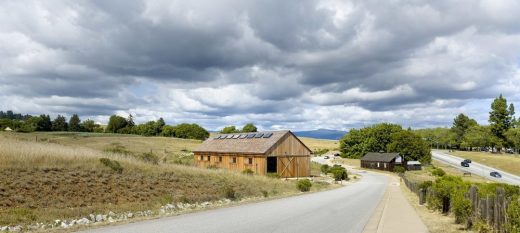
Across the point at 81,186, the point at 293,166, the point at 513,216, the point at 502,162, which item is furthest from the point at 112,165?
the point at 502,162

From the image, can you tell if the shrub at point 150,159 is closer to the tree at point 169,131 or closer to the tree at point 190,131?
the tree at point 190,131

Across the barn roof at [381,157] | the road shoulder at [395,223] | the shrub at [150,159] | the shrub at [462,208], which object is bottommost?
the barn roof at [381,157]

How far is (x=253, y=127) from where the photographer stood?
156375 millimetres

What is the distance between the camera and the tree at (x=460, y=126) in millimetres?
172500

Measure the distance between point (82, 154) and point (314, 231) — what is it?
18.2m

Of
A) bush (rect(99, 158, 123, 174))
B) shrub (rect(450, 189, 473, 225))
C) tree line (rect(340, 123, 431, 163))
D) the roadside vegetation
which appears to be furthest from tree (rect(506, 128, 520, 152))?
bush (rect(99, 158, 123, 174))

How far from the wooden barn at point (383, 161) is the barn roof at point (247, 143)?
48.8 metres

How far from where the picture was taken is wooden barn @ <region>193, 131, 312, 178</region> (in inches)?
2069

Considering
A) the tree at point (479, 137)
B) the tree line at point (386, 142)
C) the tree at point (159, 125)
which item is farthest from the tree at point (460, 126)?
the tree at point (159, 125)

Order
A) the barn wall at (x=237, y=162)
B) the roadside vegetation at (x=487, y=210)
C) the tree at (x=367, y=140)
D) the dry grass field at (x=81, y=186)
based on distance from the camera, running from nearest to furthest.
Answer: the roadside vegetation at (x=487, y=210) < the dry grass field at (x=81, y=186) < the barn wall at (x=237, y=162) < the tree at (x=367, y=140)

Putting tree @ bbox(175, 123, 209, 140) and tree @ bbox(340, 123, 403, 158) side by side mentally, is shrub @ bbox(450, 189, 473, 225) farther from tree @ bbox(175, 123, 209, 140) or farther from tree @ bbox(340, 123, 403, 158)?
tree @ bbox(175, 123, 209, 140)

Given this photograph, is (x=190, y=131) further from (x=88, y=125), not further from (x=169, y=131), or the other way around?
(x=88, y=125)

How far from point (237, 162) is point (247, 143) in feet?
9.86

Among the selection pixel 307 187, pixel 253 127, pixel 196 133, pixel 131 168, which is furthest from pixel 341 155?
pixel 131 168
